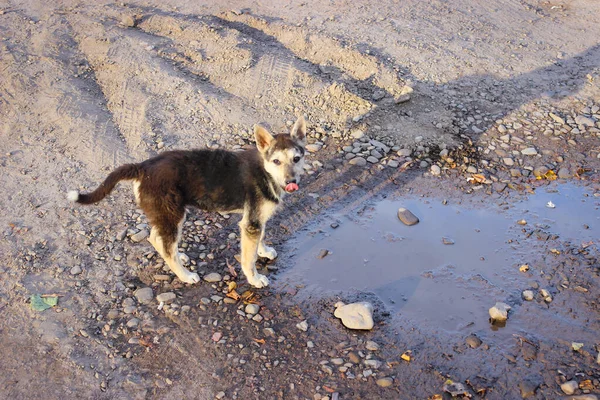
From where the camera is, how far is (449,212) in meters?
8.29

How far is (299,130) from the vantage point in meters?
6.89

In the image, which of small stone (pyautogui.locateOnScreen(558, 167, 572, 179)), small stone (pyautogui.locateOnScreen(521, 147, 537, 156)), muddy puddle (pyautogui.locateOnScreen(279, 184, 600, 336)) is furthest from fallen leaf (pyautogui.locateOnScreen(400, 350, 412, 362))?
small stone (pyautogui.locateOnScreen(521, 147, 537, 156))

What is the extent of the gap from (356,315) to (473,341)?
4.38 ft

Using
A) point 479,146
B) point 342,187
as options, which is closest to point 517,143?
point 479,146

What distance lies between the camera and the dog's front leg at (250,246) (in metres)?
6.67

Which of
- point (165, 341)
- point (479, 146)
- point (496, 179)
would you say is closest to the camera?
point (165, 341)

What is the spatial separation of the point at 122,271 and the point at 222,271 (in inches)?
49.9

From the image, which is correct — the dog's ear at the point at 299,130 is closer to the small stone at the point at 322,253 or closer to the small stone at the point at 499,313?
the small stone at the point at 322,253

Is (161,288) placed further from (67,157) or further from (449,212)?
(449,212)

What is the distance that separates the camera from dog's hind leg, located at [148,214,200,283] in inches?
253

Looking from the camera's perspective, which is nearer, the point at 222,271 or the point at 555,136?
the point at 222,271

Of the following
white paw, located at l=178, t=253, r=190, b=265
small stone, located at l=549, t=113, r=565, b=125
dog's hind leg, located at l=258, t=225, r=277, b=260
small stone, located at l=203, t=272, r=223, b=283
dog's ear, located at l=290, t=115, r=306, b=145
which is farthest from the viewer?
small stone, located at l=549, t=113, r=565, b=125

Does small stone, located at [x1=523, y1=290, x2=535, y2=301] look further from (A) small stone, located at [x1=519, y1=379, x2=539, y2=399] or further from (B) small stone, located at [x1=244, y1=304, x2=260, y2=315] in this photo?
(B) small stone, located at [x1=244, y1=304, x2=260, y2=315]

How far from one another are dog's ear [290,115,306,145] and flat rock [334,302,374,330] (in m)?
2.15
